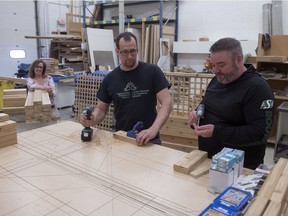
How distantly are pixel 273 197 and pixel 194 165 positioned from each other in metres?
0.47

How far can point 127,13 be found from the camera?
251 inches

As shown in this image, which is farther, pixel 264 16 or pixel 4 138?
pixel 264 16

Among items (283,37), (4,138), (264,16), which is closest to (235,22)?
(264,16)

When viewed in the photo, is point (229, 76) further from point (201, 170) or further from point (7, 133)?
point (7, 133)

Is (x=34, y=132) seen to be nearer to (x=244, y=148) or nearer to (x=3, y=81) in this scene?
(x=244, y=148)

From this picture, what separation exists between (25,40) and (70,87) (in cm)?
271

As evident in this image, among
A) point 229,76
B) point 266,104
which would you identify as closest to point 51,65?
point 229,76

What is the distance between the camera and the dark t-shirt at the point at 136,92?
7.10ft

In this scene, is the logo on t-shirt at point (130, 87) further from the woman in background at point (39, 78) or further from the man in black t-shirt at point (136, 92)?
the woman in background at point (39, 78)

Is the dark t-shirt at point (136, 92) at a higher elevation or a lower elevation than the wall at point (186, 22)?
lower

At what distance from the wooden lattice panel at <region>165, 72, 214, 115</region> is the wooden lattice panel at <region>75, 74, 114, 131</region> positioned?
0.89 m

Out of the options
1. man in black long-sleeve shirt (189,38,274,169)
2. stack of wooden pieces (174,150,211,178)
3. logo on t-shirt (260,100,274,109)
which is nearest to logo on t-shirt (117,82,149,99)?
man in black long-sleeve shirt (189,38,274,169)

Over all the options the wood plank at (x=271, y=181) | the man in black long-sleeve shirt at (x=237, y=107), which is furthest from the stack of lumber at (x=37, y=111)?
the wood plank at (x=271, y=181)

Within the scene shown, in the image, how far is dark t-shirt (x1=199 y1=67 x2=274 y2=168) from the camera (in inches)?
59.9
